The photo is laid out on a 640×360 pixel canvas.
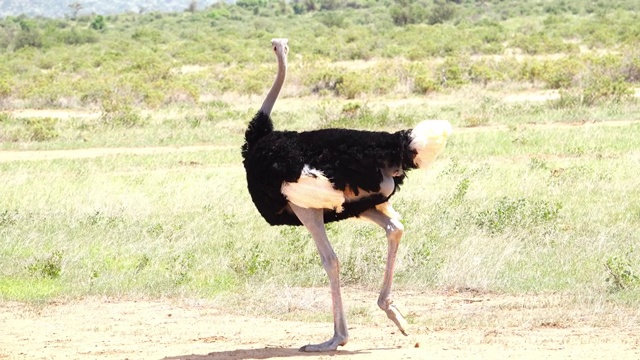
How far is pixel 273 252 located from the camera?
1008cm

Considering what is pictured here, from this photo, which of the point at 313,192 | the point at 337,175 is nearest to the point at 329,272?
the point at 313,192

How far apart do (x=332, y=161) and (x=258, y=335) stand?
59.4 inches

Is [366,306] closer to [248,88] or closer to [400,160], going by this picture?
[400,160]

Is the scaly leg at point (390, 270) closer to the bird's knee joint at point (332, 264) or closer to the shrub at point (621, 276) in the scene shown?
the bird's knee joint at point (332, 264)

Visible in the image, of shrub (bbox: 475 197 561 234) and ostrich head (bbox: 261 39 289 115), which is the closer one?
ostrich head (bbox: 261 39 289 115)

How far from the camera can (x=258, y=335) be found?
24.3ft

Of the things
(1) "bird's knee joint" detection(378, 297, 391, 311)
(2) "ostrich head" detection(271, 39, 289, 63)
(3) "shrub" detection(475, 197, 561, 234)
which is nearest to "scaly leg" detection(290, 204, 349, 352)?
(1) "bird's knee joint" detection(378, 297, 391, 311)

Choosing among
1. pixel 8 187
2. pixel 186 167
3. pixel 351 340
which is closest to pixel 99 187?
pixel 8 187

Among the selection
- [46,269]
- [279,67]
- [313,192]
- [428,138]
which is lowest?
[46,269]

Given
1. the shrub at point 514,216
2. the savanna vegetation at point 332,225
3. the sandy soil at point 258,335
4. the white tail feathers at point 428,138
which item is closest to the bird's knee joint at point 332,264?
the sandy soil at point 258,335

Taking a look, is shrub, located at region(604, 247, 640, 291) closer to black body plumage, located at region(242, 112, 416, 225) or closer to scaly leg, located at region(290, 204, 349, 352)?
black body plumage, located at region(242, 112, 416, 225)

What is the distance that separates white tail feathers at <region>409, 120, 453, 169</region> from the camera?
21.0 feet

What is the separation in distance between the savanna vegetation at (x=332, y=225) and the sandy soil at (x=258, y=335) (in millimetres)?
519

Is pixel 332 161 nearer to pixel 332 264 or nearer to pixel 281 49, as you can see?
pixel 332 264
